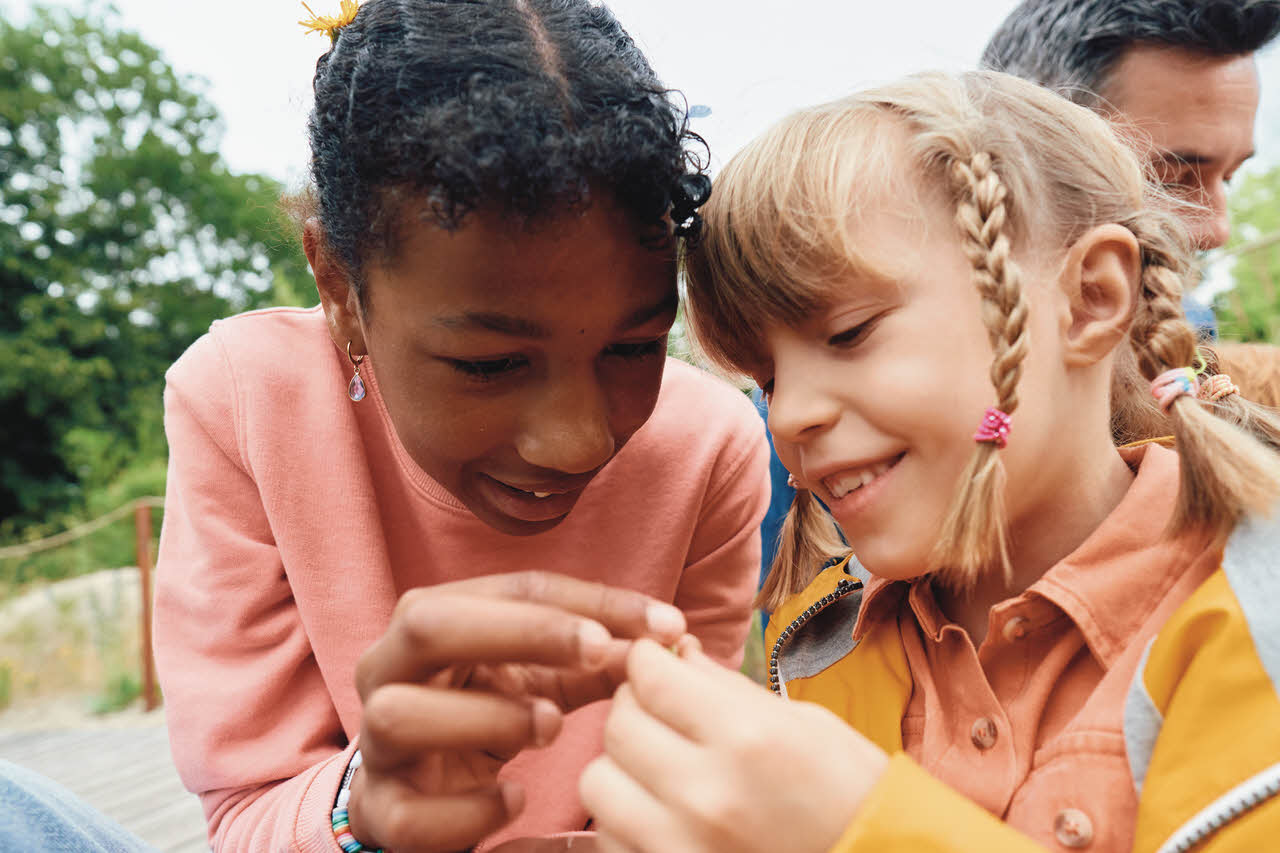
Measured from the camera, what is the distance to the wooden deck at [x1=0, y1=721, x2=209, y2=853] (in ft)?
11.2

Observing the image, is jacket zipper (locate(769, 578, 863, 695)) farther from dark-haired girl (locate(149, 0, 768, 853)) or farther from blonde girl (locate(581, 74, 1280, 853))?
dark-haired girl (locate(149, 0, 768, 853))

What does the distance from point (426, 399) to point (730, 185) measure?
1.56ft

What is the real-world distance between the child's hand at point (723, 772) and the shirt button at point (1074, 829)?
0.93ft

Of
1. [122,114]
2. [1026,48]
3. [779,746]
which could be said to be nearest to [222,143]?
[122,114]

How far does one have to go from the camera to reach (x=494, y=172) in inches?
39.4

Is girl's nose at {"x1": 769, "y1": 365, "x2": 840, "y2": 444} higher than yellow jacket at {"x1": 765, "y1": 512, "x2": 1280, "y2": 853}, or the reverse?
girl's nose at {"x1": 769, "y1": 365, "x2": 840, "y2": 444}

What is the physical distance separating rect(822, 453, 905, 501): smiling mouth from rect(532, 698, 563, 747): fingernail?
1.46 feet

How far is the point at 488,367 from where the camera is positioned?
1127mm

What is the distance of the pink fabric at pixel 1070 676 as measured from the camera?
0.93 m

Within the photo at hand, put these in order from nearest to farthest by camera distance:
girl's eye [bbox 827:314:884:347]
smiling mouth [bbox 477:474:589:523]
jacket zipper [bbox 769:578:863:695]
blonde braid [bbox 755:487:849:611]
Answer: girl's eye [bbox 827:314:884:347]
smiling mouth [bbox 477:474:589:523]
jacket zipper [bbox 769:578:863:695]
blonde braid [bbox 755:487:849:611]

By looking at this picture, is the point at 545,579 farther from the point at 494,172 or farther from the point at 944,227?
the point at 944,227

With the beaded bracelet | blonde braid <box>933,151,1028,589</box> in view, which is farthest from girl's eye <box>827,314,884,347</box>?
the beaded bracelet

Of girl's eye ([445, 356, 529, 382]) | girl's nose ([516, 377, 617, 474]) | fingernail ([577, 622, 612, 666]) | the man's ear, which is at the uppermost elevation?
the man's ear

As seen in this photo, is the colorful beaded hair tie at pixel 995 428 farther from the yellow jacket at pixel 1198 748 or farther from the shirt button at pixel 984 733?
the shirt button at pixel 984 733
